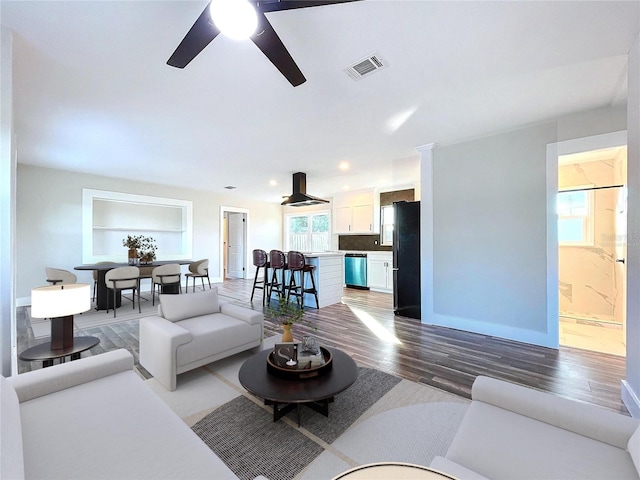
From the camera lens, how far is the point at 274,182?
6523mm

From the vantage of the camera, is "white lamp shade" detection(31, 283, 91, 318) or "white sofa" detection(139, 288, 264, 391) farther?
"white sofa" detection(139, 288, 264, 391)

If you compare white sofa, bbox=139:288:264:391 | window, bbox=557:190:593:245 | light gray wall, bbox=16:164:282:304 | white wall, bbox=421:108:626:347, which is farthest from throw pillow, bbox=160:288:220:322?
window, bbox=557:190:593:245

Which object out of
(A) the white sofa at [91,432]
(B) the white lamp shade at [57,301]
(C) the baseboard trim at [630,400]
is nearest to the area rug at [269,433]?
(A) the white sofa at [91,432]

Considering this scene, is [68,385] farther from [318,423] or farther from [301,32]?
[301,32]

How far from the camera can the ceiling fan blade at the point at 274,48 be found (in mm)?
1459

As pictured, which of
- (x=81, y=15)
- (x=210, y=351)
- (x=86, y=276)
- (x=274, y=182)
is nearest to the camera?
(x=81, y=15)

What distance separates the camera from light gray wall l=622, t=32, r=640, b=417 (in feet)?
6.36

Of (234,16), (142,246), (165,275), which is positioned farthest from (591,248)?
(142,246)

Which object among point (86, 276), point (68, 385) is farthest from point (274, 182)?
point (68, 385)

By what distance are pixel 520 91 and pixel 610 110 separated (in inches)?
46.4

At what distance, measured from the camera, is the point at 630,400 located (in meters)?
1.98

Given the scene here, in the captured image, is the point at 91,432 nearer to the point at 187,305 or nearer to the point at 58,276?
the point at 187,305

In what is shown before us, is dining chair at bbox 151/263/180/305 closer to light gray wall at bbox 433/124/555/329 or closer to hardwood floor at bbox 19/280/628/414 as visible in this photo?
hardwood floor at bbox 19/280/628/414

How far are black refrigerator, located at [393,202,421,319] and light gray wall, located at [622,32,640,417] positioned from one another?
2322 millimetres
